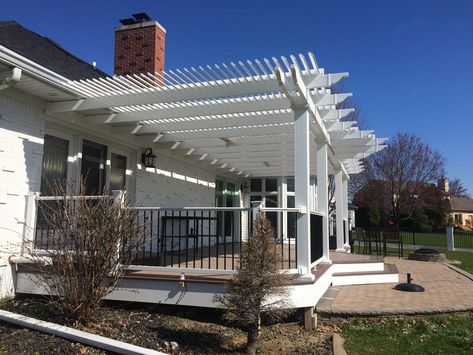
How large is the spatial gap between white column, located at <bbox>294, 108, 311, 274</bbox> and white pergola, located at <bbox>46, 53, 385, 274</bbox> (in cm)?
1

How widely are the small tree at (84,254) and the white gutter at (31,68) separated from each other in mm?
1884

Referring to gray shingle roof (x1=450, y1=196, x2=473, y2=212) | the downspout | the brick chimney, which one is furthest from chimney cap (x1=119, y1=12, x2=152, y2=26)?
gray shingle roof (x1=450, y1=196, x2=473, y2=212)

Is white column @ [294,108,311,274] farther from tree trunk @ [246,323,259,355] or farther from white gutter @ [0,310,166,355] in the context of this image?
white gutter @ [0,310,166,355]

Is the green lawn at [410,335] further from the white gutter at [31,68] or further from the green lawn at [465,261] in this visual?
the green lawn at [465,261]

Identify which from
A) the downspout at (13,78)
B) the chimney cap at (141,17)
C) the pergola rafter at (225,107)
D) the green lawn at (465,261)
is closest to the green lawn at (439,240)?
the green lawn at (465,261)

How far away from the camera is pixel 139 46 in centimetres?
1007

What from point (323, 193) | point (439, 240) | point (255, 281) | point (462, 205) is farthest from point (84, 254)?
point (462, 205)

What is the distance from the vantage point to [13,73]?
5.12 m

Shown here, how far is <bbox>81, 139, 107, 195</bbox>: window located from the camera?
7.35 metres

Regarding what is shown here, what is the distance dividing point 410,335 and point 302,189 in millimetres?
2295

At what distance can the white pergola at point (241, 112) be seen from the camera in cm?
544

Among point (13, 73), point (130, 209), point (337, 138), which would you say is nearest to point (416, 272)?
point (337, 138)

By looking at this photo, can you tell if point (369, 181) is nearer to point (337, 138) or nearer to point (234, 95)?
point (337, 138)

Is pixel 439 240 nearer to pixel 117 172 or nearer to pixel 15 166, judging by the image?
pixel 117 172
